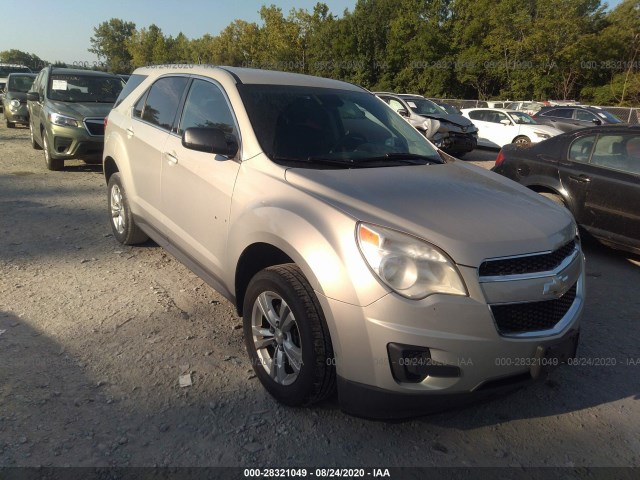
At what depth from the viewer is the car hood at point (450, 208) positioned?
231 cm

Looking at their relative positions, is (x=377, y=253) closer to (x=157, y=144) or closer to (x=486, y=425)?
(x=486, y=425)

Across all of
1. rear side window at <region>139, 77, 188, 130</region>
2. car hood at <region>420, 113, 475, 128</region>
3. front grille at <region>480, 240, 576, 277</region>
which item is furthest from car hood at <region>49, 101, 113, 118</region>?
car hood at <region>420, 113, 475, 128</region>

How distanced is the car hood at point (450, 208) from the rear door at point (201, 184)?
0.59m

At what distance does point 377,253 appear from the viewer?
2252mm

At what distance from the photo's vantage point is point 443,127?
13.6 metres

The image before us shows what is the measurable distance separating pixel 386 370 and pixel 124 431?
4.37 ft

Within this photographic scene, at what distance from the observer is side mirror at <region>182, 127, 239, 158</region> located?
9.89 feet

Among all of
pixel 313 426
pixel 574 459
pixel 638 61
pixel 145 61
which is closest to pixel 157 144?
pixel 313 426

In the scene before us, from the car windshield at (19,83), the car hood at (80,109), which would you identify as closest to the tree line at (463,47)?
the car windshield at (19,83)

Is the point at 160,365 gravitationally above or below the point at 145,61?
below

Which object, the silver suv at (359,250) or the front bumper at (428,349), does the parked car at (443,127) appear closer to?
the silver suv at (359,250)

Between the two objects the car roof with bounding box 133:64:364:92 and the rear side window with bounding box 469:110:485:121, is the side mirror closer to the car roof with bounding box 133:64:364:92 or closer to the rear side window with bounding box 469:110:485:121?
the car roof with bounding box 133:64:364:92

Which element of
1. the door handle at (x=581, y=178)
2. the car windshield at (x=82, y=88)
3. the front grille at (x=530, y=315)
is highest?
the car windshield at (x=82, y=88)

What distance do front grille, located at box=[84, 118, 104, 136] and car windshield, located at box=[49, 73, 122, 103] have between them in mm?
1154
